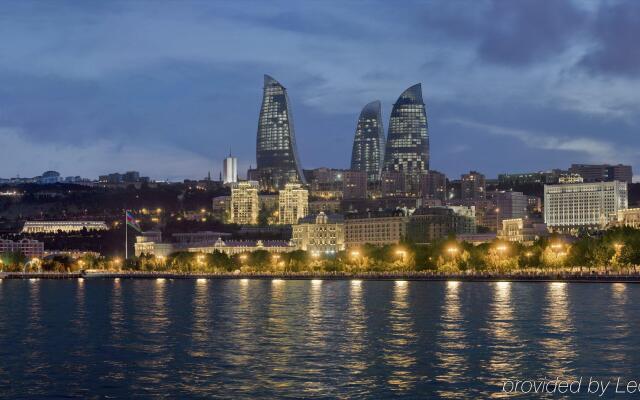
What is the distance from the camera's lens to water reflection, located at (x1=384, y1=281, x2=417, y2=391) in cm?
4856

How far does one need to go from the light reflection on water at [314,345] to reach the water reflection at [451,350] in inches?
3.8

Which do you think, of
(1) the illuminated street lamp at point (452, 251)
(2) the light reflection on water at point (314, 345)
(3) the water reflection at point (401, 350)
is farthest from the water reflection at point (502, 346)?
(1) the illuminated street lamp at point (452, 251)

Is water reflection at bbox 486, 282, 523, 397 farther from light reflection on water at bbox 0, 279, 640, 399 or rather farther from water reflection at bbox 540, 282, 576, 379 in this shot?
water reflection at bbox 540, 282, 576, 379

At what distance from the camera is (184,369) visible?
5247 centimetres

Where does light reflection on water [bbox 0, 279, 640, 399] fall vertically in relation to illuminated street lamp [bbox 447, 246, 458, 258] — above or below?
below

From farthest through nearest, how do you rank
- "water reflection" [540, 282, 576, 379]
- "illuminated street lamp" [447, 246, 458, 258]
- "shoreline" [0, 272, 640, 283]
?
"illuminated street lamp" [447, 246, 458, 258]
"shoreline" [0, 272, 640, 283]
"water reflection" [540, 282, 576, 379]

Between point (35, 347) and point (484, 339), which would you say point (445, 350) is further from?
point (35, 347)

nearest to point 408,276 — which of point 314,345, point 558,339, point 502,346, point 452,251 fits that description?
point 452,251

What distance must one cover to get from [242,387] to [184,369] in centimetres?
626

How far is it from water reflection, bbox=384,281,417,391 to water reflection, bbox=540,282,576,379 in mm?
6506

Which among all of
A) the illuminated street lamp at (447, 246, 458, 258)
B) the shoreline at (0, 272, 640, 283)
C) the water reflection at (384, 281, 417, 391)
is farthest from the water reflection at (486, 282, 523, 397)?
the illuminated street lamp at (447, 246, 458, 258)

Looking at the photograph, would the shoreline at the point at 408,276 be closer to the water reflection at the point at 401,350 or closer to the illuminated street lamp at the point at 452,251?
the illuminated street lamp at the point at 452,251

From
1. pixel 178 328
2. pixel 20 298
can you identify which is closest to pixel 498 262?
pixel 20 298

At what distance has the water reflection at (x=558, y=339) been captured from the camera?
5119 cm
